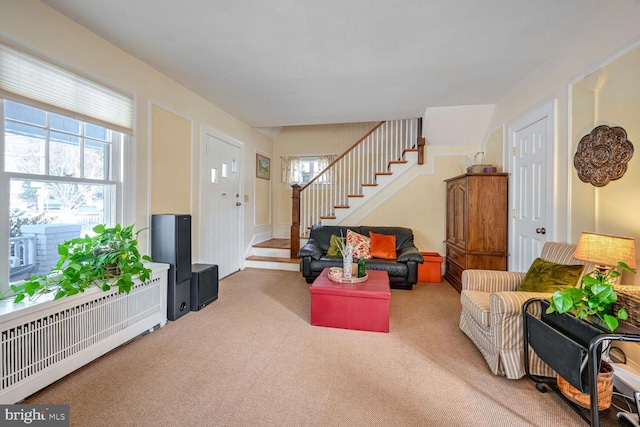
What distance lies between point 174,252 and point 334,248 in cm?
227

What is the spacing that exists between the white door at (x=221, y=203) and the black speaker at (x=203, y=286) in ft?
2.07

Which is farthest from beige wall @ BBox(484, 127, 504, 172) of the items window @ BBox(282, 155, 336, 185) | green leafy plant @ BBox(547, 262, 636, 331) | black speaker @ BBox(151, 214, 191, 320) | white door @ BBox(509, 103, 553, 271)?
black speaker @ BBox(151, 214, 191, 320)

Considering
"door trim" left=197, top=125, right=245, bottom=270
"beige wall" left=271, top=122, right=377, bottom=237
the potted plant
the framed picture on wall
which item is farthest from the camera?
"beige wall" left=271, top=122, right=377, bottom=237

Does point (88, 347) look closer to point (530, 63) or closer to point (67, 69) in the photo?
point (67, 69)

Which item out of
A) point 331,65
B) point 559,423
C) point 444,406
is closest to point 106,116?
point 331,65

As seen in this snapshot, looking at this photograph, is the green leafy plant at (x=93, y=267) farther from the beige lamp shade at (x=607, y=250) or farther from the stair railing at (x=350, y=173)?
the beige lamp shade at (x=607, y=250)

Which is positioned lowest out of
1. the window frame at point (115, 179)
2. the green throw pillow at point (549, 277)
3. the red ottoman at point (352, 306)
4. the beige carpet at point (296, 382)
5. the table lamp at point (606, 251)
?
the beige carpet at point (296, 382)

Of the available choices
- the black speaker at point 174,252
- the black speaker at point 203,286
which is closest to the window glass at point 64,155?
the black speaker at point 174,252

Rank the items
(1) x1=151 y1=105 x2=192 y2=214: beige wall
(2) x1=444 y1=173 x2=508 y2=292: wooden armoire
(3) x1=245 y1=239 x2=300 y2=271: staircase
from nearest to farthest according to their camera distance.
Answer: (1) x1=151 y1=105 x2=192 y2=214: beige wall, (2) x1=444 y1=173 x2=508 y2=292: wooden armoire, (3) x1=245 y1=239 x2=300 y2=271: staircase

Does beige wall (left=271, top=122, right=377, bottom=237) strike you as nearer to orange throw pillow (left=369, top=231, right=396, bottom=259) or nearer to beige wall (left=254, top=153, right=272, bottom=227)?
beige wall (left=254, top=153, right=272, bottom=227)

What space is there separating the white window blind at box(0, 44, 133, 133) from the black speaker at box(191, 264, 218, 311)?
1.63m

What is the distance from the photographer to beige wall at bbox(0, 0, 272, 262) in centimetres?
194

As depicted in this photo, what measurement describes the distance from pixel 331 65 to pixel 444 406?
9.68 feet

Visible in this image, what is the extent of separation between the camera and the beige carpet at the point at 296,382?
1.58m
